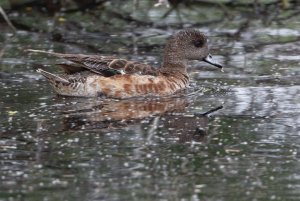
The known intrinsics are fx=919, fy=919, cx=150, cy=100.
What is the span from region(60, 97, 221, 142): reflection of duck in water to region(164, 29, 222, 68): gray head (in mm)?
875

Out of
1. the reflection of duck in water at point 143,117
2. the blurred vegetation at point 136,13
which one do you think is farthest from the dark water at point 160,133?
the blurred vegetation at point 136,13

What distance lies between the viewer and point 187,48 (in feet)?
33.3

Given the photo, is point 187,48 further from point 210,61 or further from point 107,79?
point 107,79

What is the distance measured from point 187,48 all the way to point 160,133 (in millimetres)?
2477

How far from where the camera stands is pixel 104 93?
954cm

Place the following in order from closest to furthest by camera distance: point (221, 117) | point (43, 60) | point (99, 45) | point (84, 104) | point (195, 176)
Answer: point (195, 176), point (221, 117), point (84, 104), point (43, 60), point (99, 45)

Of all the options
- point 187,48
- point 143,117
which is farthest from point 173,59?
point 143,117

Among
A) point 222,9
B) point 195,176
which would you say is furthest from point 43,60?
point 195,176

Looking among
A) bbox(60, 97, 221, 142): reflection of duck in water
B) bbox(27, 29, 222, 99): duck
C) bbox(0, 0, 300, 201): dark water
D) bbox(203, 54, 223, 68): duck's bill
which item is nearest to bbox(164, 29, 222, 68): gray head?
bbox(203, 54, 223, 68): duck's bill

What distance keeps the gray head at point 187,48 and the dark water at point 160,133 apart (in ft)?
0.90

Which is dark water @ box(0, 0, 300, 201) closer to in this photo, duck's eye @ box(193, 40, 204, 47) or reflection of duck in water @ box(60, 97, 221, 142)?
reflection of duck in water @ box(60, 97, 221, 142)

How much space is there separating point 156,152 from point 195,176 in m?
0.69

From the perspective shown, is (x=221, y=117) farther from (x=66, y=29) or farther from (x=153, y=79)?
(x=66, y=29)

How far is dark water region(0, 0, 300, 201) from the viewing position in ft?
20.9
